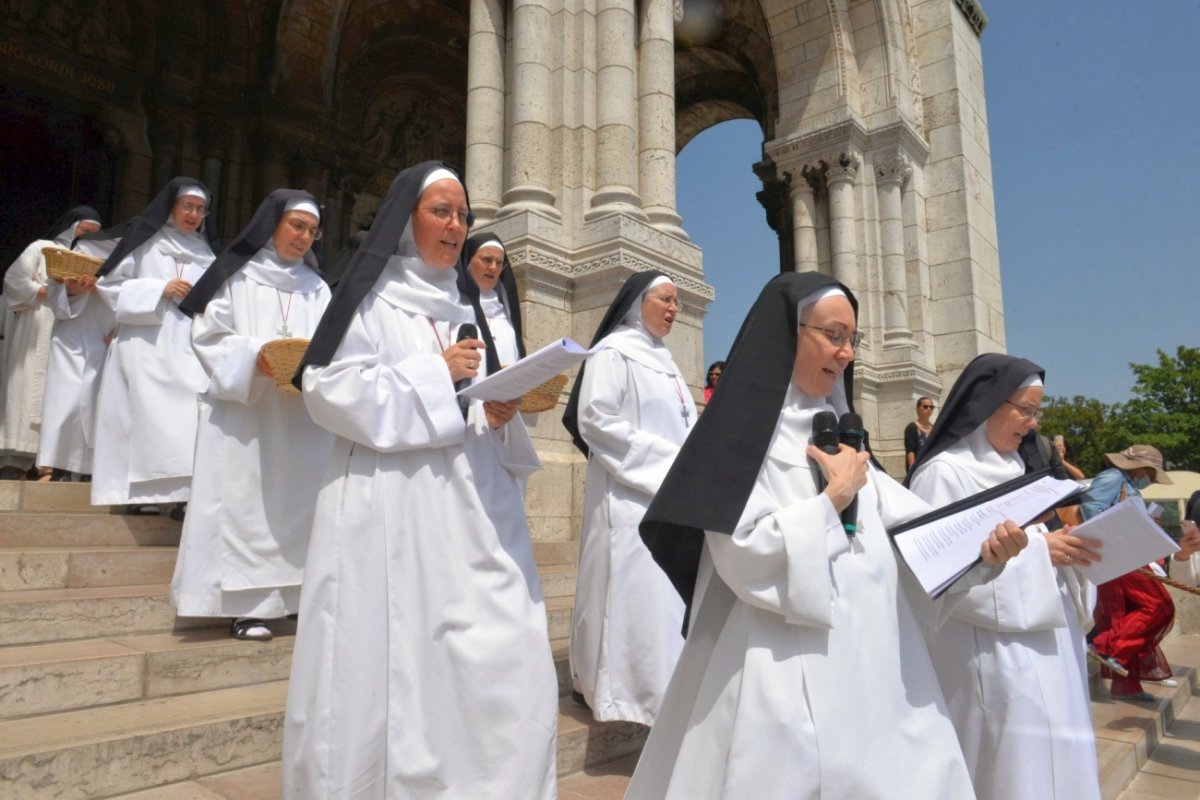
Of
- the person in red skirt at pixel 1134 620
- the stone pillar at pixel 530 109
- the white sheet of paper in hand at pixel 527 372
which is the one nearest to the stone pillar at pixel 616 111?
the stone pillar at pixel 530 109

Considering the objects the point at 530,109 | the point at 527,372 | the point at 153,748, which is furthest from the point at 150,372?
the point at 530,109

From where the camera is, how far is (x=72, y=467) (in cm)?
642

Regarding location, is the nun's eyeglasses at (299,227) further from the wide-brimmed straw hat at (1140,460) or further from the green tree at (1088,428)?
the green tree at (1088,428)

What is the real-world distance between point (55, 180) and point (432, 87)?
7.42 meters

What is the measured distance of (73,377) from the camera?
6375 mm

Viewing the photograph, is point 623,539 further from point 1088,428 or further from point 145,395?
point 1088,428

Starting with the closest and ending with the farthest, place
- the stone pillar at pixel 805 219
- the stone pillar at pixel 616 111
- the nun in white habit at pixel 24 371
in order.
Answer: the nun in white habit at pixel 24 371 < the stone pillar at pixel 616 111 < the stone pillar at pixel 805 219

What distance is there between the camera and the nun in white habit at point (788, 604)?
190 cm

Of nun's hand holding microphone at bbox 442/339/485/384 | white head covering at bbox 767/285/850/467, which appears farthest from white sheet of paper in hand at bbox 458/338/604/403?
white head covering at bbox 767/285/850/467

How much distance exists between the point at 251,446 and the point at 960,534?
345 cm

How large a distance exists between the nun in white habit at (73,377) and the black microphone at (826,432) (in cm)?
586

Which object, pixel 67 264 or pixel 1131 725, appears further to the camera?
pixel 67 264

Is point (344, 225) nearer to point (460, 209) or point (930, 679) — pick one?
point (460, 209)

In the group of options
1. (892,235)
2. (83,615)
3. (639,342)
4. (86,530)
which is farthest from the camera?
(892,235)
